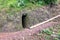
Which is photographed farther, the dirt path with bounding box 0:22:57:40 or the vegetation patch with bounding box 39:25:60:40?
the vegetation patch with bounding box 39:25:60:40

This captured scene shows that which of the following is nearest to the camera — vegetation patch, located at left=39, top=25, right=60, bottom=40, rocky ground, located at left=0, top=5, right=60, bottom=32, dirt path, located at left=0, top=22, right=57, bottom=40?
dirt path, located at left=0, top=22, right=57, bottom=40

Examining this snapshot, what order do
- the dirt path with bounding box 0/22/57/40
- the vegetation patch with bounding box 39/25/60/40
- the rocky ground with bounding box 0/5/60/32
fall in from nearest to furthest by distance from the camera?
the dirt path with bounding box 0/22/57/40 → the vegetation patch with bounding box 39/25/60/40 → the rocky ground with bounding box 0/5/60/32

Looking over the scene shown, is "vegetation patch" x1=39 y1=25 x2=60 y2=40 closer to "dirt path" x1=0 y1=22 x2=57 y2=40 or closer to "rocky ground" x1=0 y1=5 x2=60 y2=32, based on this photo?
"dirt path" x1=0 y1=22 x2=57 y2=40

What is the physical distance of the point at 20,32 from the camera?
8.48 metres

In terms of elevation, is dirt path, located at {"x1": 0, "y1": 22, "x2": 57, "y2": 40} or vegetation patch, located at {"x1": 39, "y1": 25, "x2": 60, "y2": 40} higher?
dirt path, located at {"x1": 0, "y1": 22, "x2": 57, "y2": 40}

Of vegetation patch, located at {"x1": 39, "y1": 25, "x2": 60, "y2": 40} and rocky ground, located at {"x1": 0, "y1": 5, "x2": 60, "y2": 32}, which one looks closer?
vegetation patch, located at {"x1": 39, "y1": 25, "x2": 60, "y2": 40}

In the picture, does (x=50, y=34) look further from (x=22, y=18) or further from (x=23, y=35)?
(x=22, y=18)

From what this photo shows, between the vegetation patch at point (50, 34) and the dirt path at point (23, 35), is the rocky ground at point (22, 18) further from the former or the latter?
the vegetation patch at point (50, 34)

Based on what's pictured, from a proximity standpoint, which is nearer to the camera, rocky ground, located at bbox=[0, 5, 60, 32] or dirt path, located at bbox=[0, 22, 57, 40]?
dirt path, located at bbox=[0, 22, 57, 40]

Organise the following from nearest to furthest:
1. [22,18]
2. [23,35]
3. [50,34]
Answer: [23,35] < [50,34] < [22,18]

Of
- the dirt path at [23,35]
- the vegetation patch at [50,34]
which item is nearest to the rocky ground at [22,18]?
the dirt path at [23,35]

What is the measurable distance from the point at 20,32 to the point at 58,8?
12.7 feet

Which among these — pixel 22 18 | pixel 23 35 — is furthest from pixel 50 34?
pixel 22 18

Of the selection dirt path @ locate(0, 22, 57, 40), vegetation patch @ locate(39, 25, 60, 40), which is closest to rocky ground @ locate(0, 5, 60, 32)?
dirt path @ locate(0, 22, 57, 40)
